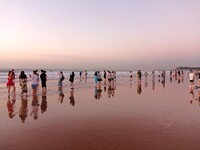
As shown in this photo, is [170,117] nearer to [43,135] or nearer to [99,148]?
[99,148]

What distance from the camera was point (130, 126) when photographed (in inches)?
369

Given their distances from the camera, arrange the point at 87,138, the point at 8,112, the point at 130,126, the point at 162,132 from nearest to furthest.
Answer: the point at 87,138, the point at 162,132, the point at 130,126, the point at 8,112

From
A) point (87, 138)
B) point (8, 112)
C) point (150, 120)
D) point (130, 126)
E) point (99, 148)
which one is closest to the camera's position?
point (99, 148)

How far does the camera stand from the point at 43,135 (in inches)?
319

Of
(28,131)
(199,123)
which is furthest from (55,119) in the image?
(199,123)

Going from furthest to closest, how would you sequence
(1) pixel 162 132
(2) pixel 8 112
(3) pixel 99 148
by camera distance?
1. (2) pixel 8 112
2. (1) pixel 162 132
3. (3) pixel 99 148

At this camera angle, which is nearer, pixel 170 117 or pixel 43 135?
pixel 43 135

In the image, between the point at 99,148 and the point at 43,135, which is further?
the point at 43,135

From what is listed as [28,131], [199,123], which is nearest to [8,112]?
[28,131]

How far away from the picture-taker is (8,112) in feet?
40.1

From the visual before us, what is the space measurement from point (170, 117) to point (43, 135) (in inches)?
238

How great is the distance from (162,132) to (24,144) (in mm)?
4778

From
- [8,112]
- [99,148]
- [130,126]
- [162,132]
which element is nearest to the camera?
[99,148]

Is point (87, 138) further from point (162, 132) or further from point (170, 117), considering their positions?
point (170, 117)
